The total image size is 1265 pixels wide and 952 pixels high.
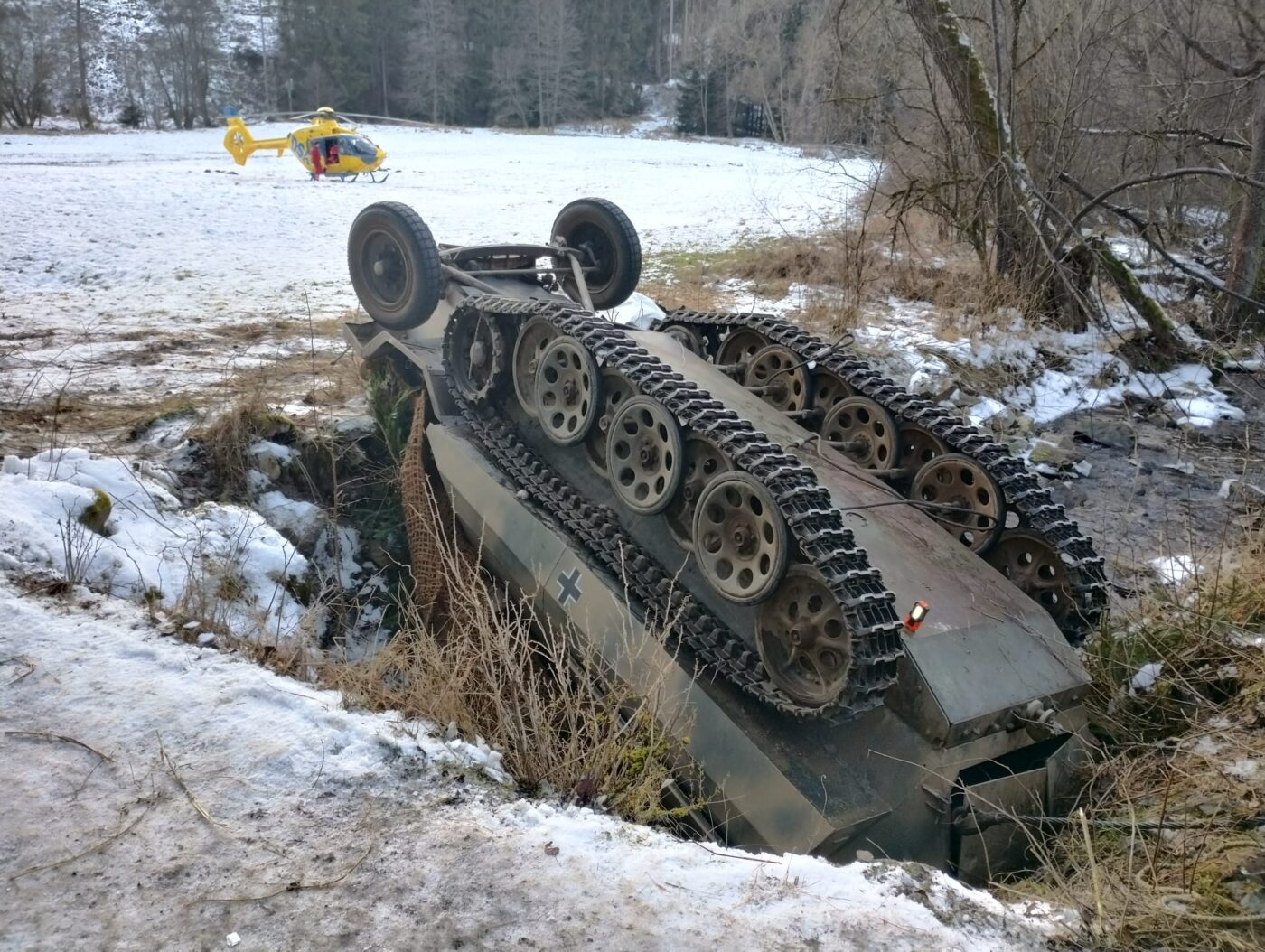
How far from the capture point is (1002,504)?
205 inches

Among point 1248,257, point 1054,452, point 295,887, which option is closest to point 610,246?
point 1054,452

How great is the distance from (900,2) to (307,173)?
17.4 meters

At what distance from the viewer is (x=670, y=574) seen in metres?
5.12

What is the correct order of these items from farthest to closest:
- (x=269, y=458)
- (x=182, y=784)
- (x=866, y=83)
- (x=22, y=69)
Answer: (x=22, y=69), (x=866, y=83), (x=269, y=458), (x=182, y=784)

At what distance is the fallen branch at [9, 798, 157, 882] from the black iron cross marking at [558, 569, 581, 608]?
2519 millimetres

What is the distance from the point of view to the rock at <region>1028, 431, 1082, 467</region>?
927cm

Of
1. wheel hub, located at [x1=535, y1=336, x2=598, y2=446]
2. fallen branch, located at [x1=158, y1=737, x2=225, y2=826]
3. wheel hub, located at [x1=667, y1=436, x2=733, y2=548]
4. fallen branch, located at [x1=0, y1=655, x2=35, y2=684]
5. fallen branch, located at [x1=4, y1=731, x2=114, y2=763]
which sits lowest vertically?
fallen branch, located at [x1=158, y1=737, x2=225, y2=826]

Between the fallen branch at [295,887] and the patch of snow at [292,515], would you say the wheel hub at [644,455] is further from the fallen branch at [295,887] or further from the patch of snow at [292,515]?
the patch of snow at [292,515]

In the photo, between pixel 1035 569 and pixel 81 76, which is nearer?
pixel 1035 569

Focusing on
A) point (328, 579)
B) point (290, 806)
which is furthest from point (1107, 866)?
point (328, 579)

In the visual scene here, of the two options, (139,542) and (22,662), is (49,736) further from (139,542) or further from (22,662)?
(139,542)

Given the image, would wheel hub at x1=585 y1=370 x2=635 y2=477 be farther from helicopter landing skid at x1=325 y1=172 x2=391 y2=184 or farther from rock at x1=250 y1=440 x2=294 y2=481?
helicopter landing skid at x1=325 y1=172 x2=391 y2=184

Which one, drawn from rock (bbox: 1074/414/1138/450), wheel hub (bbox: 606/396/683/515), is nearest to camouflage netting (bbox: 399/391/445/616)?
wheel hub (bbox: 606/396/683/515)

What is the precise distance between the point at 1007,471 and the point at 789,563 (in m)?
1.60
